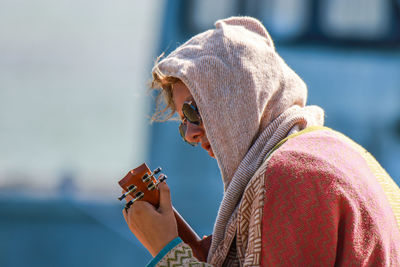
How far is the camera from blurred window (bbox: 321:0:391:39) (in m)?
6.75

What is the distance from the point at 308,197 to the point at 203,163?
5.32 meters

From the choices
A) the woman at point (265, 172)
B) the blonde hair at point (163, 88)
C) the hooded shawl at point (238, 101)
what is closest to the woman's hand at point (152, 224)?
the woman at point (265, 172)

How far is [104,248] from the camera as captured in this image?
21.0 feet

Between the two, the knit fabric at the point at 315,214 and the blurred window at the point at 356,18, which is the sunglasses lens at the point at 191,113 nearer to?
the knit fabric at the point at 315,214

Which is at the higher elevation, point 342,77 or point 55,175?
point 342,77

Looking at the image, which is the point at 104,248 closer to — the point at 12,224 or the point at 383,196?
the point at 12,224

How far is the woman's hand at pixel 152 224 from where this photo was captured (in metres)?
1.55

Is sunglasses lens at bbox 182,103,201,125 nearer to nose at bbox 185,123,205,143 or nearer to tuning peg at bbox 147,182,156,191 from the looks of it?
nose at bbox 185,123,205,143

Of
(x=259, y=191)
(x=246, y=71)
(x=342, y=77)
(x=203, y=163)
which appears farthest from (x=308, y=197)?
(x=342, y=77)

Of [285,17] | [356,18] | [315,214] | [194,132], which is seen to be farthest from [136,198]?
[356,18]

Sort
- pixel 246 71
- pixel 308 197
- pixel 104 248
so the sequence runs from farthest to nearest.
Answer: pixel 104 248 → pixel 246 71 → pixel 308 197

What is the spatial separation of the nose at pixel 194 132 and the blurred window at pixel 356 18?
17.1ft

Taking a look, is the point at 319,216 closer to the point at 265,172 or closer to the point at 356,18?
the point at 265,172

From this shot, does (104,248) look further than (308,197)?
Yes
